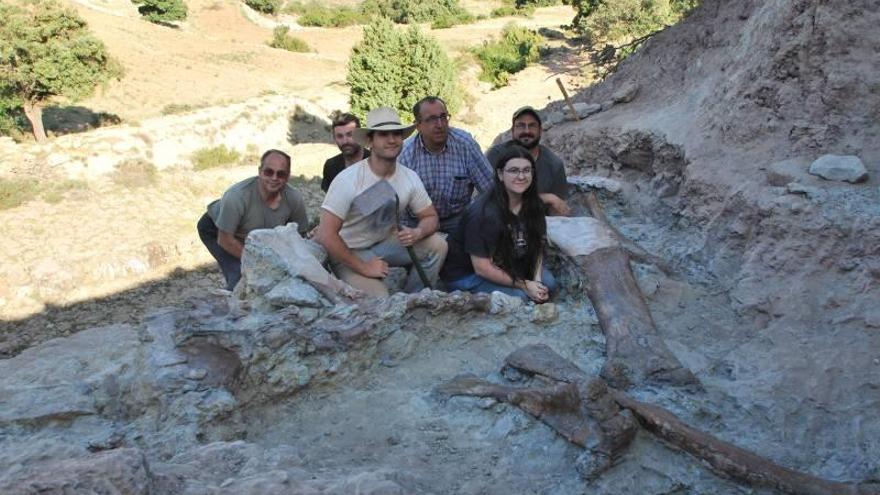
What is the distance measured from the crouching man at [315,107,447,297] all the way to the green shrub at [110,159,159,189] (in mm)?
11276

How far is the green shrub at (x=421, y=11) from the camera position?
37094 millimetres

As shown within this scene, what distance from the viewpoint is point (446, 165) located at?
497 cm

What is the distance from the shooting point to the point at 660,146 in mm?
5801

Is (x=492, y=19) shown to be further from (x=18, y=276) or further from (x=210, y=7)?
(x=18, y=276)

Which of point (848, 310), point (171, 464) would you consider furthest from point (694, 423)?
point (171, 464)

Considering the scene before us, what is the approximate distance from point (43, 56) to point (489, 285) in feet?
53.5

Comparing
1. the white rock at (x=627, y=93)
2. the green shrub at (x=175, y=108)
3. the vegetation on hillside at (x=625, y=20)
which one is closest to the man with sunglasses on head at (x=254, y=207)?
the white rock at (x=627, y=93)

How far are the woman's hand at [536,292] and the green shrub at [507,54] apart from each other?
61.4 ft

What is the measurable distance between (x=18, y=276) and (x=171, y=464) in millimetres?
9809

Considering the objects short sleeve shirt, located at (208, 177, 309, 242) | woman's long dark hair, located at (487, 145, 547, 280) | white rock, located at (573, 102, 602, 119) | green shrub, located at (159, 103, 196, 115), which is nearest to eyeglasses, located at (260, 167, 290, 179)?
short sleeve shirt, located at (208, 177, 309, 242)

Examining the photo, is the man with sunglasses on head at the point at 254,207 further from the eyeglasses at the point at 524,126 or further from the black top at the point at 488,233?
the eyeglasses at the point at 524,126

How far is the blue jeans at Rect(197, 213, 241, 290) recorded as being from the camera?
17.3 ft

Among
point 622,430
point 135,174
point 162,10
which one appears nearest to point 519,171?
point 622,430

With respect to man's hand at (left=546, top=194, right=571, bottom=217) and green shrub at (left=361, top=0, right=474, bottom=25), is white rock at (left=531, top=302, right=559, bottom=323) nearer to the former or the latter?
man's hand at (left=546, top=194, right=571, bottom=217)
